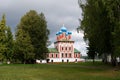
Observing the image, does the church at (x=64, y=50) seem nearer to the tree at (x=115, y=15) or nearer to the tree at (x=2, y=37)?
the tree at (x=2, y=37)

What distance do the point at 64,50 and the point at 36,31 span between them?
74581 millimetres

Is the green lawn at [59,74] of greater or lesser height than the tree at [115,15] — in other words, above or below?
below

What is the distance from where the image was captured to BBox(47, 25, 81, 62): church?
158m

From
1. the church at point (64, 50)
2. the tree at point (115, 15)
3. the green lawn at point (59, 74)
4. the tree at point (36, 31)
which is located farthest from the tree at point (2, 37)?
the church at point (64, 50)

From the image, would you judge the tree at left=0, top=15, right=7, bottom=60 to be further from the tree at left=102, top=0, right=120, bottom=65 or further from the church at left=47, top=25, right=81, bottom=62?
the church at left=47, top=25, right=81, bottom=62

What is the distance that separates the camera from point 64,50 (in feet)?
524

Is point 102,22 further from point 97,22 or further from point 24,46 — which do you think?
point 24,46

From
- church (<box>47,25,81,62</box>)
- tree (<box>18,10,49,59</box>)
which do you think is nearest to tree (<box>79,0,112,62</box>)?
tree (<box>18,10,49,59</box>)

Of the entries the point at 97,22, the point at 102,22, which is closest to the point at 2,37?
the point at 97,22

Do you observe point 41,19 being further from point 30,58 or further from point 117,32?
point 117,32

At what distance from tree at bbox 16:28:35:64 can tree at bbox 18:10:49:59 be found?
1.84 m

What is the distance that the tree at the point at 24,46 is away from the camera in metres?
83.3

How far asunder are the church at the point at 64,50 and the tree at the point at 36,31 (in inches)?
2756

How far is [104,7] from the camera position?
38.3 m
